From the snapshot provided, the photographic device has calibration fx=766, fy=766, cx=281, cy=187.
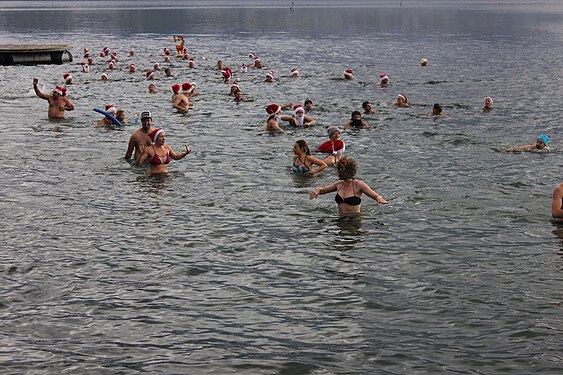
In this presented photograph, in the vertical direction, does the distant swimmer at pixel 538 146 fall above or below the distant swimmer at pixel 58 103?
below

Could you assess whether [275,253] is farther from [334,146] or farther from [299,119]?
[299,119]

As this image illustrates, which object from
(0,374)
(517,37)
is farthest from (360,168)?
(517,37)

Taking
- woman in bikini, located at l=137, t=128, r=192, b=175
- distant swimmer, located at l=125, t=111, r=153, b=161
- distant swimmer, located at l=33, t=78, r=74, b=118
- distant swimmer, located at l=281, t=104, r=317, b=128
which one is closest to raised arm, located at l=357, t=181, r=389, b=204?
woman in bikini, located at l=137, t=128, r=192, b=175

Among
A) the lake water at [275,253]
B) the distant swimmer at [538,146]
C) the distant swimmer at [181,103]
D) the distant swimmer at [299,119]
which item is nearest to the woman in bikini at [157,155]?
the lake water at [275,253]

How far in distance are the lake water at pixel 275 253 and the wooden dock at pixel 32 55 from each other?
2127cm

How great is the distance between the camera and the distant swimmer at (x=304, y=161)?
19891 millimetres

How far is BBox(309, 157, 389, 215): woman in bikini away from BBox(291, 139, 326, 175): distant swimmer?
3.85 metres

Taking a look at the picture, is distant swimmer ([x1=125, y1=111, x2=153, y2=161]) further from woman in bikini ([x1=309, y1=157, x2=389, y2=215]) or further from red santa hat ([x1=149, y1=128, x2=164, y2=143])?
woman in bikini ([x1=309, y1=157, x2=389, y2=215])

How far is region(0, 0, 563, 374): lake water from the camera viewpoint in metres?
10.4

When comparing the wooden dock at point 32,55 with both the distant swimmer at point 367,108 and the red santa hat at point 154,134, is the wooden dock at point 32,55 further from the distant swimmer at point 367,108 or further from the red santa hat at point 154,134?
the red santa hat at point 154,134

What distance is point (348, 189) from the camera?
15.8m

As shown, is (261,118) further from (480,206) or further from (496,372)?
(496,372)

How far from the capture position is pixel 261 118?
98.4ft

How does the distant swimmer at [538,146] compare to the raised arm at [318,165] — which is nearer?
the raised arm at [318,165]
